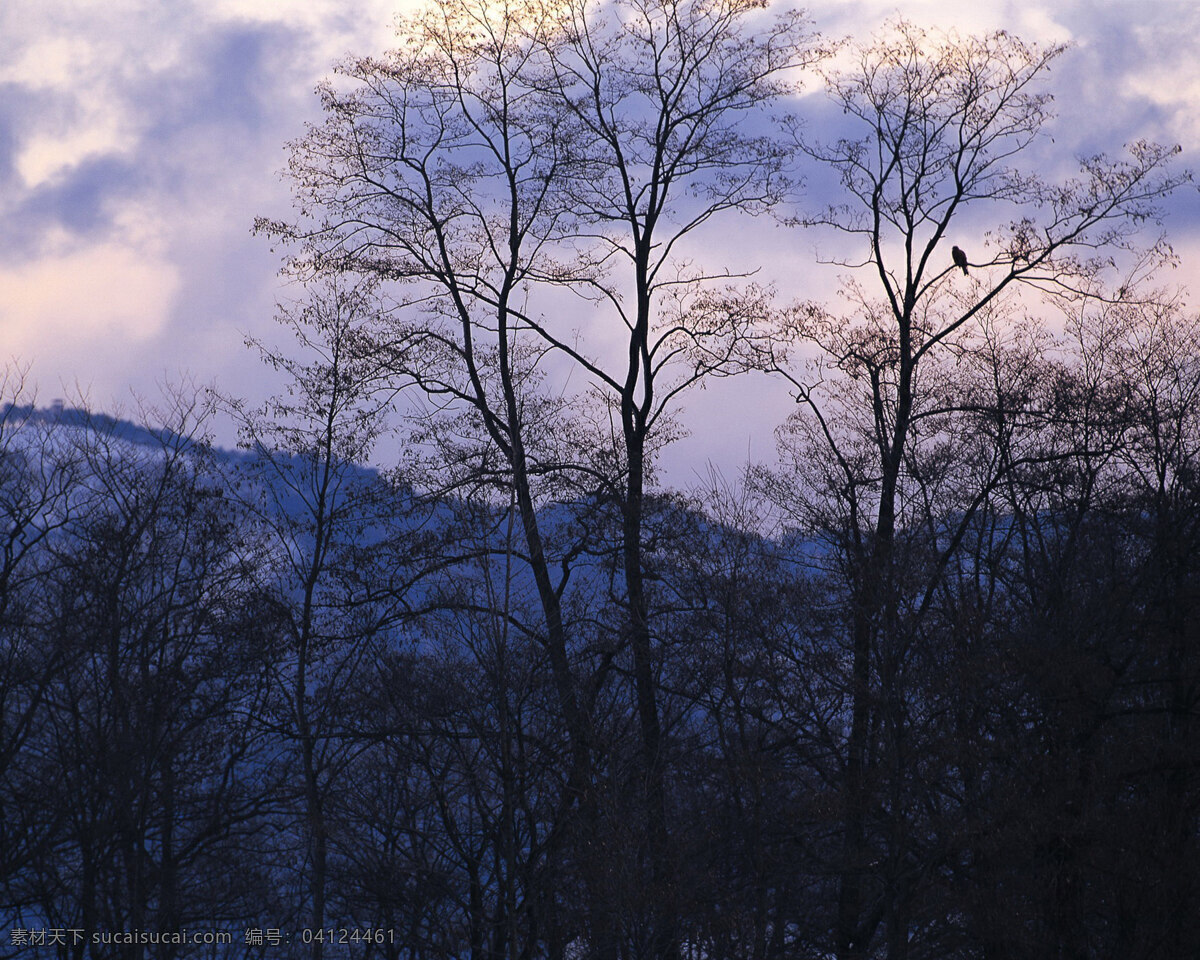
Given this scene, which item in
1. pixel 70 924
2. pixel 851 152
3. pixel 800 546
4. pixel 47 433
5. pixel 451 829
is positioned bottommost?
pixel 70 924

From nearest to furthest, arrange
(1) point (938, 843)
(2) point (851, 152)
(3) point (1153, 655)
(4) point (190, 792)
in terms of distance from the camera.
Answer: (1) point (938, 843)
(3) point (1153, 655)
(4) point (190, 792)
(2) point (851, 152)

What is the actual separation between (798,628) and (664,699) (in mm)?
2885

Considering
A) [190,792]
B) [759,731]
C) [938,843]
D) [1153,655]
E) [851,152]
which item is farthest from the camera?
[851,152]

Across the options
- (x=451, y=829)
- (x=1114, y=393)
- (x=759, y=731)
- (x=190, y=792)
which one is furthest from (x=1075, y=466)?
(x=190, y=792)

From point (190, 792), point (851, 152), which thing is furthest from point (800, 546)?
point (190, 792)

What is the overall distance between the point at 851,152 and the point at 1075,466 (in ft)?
23.4

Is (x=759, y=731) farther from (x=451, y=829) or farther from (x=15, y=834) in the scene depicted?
(x=15, y=834)

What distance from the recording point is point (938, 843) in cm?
1491

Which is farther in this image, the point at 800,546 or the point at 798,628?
the point at 800,546

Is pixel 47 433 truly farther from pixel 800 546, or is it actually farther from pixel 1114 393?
pixel 1114 393

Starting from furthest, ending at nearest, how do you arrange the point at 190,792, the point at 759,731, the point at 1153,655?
the point at 759,731, the point at 190,792, the point at 1153,655

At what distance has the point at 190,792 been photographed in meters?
17.7

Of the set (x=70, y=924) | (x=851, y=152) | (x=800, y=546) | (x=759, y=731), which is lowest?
(x=70, y=924)

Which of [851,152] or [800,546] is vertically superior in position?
[851,152]
